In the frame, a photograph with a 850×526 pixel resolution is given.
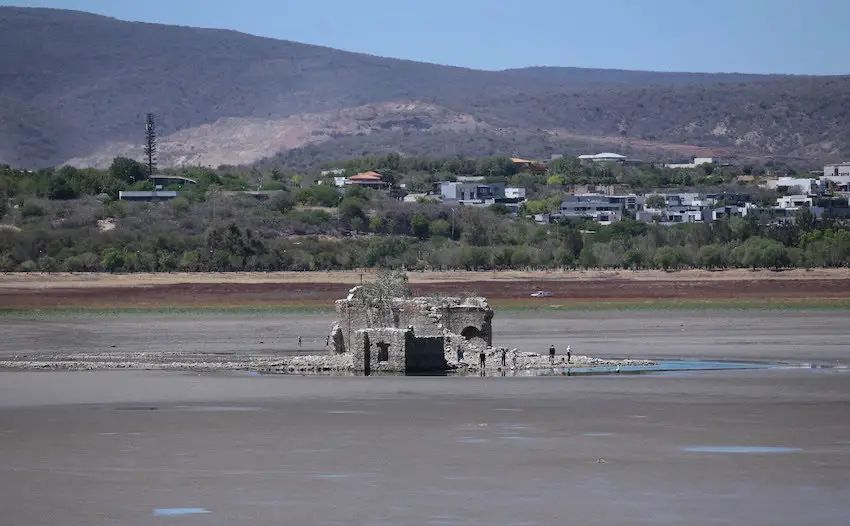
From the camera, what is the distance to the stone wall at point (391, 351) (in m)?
38.9

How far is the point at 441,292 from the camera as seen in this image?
73938 mm

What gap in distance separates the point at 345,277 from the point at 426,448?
214 feet

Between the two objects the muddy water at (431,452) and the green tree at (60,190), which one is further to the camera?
the green tree at (60,190)

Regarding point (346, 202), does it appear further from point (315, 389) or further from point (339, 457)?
point (339, 457)

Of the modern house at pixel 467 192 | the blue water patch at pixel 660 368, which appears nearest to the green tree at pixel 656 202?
the modern house at pixel 467 192

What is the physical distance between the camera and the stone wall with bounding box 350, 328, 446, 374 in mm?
38906

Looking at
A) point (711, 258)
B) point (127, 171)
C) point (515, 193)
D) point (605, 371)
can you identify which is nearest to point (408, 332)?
point (605, 371)

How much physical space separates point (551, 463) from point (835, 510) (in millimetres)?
4914

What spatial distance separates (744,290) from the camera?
260 ft

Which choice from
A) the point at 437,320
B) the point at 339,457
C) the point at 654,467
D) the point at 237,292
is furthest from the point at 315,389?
the point at 237,292

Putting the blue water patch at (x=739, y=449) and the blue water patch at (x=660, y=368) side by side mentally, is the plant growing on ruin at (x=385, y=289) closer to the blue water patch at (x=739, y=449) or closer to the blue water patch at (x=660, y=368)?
the blue water patch at (x=660, y=368)

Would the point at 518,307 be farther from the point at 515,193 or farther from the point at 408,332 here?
the point at 515,193

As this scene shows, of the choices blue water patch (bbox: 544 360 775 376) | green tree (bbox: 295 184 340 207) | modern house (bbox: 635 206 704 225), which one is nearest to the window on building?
blue water patch (bbox: 544 360 775 376)

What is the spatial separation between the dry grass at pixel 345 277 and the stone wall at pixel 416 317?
41.0m
